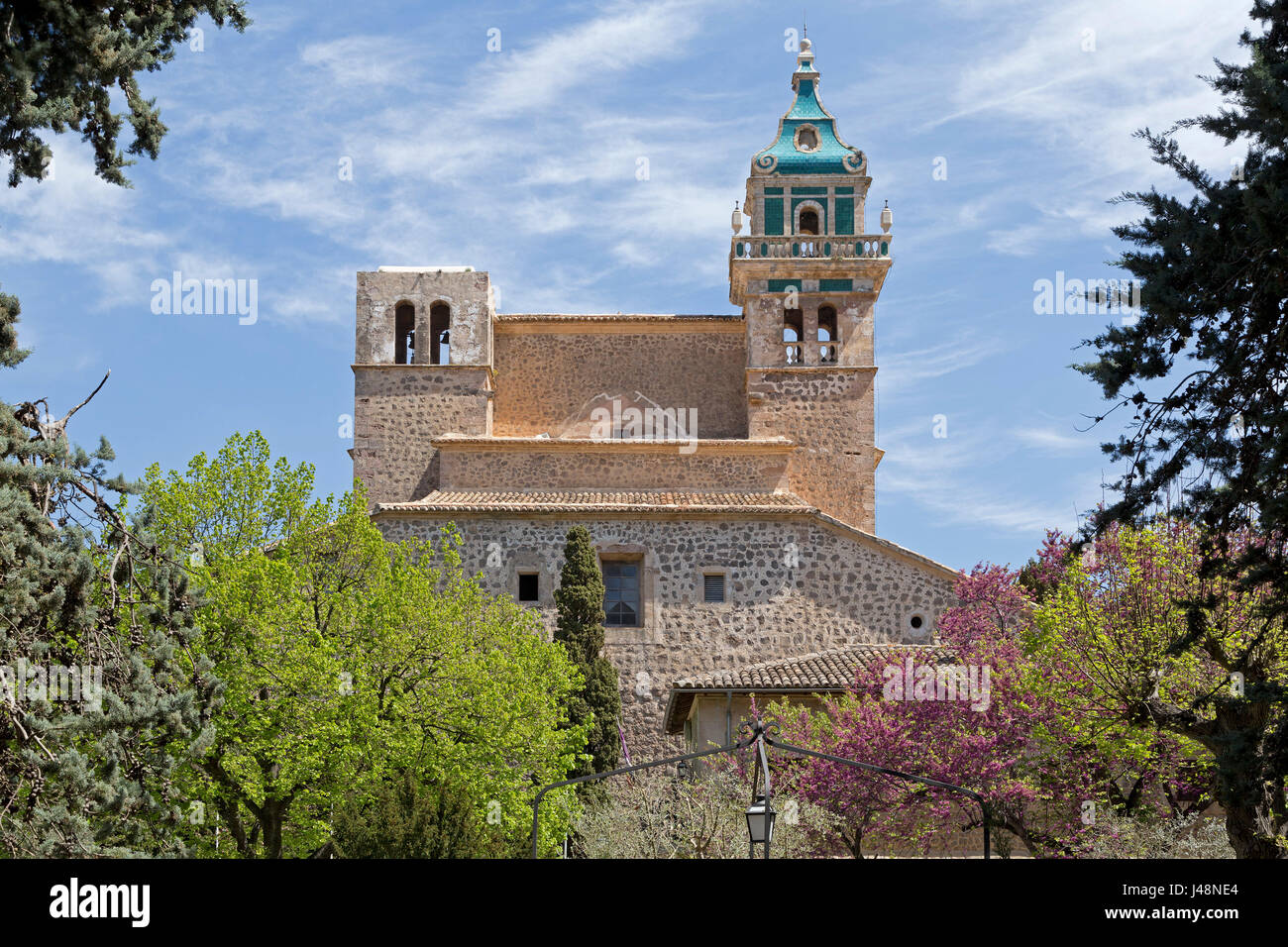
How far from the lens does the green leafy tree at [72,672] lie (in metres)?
10.2

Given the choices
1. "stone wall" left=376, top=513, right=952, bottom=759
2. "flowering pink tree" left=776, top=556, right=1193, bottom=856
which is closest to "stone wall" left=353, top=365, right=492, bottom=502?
"stone wall" left=376, top=513, right=952, bottom=759

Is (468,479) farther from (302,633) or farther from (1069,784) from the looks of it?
(1069,784)

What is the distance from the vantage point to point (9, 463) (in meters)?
10.6

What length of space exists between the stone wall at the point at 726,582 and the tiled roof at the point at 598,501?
270 mm

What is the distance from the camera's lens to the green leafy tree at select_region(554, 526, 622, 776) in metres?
27.0

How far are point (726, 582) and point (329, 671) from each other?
433 inches

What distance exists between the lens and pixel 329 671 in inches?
854

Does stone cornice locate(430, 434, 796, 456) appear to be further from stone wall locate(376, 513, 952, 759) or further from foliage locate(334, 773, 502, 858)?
foliage locate(334, 773, 502, 858)

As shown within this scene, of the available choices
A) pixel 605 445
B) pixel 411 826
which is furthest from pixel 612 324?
pixel 411 826

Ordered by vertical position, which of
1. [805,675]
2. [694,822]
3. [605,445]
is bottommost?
[694,822]

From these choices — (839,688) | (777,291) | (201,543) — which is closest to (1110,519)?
(839,688)

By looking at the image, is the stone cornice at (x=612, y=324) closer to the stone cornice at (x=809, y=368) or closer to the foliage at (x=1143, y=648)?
the stone cornice at (x=809, y=368)

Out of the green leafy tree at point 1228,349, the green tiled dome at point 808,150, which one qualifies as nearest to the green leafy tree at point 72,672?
the green leafy tree at point 1228,349

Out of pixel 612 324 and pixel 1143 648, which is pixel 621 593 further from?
pixel 1143 648
